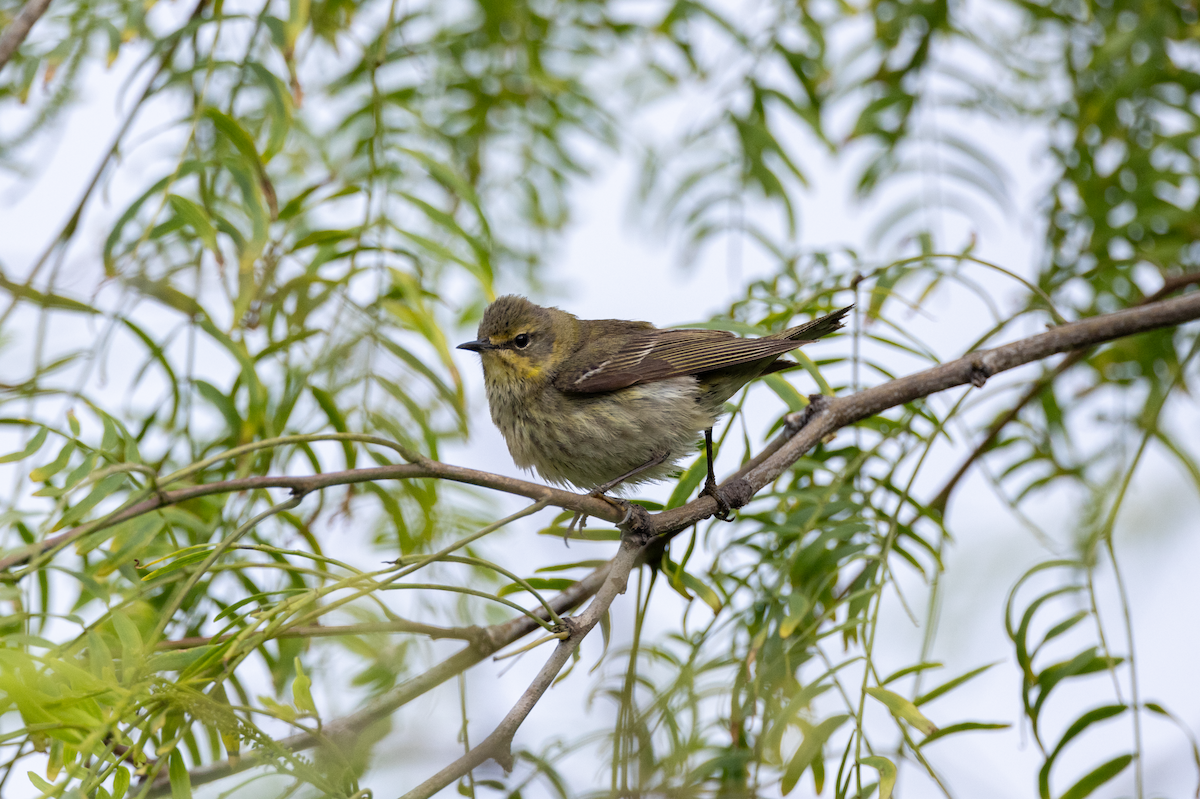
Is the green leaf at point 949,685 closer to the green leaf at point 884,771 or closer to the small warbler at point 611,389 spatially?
the green leaf at point 884,771

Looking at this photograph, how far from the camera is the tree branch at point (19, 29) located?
2.67 metres

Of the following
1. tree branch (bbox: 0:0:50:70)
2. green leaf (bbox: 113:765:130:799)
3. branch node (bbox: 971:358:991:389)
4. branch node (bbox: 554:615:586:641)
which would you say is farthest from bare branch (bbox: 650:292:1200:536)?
tree branch (bbox: 0:0:50:70)

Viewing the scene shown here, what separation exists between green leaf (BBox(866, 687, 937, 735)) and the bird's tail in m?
1.11

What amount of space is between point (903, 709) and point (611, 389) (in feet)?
5.64

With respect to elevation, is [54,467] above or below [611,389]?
below

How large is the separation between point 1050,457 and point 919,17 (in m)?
1.86

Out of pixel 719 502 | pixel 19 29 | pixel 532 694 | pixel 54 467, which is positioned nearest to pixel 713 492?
pixel 719 502

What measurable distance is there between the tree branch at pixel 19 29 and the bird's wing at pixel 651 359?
6.36 feet

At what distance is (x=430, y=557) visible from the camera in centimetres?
160

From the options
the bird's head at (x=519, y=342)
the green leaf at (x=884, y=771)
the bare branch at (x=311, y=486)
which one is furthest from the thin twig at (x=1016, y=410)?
the bare branch at (x=311, y=486)

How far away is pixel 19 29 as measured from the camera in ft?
8.86

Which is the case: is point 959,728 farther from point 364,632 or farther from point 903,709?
point 364,632

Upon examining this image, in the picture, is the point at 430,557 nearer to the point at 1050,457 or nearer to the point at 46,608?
the point at 46,608

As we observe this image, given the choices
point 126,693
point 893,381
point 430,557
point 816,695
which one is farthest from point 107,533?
point 893,381
